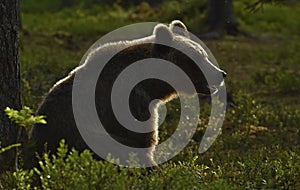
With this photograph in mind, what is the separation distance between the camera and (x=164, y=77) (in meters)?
7.07

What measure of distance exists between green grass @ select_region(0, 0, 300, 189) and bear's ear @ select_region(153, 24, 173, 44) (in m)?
1.25

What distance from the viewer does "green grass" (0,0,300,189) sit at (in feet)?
15.7

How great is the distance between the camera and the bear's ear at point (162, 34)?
6891mm

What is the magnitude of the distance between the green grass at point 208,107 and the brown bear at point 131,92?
295 millimetres

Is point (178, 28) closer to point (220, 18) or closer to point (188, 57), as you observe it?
point (188, 57)

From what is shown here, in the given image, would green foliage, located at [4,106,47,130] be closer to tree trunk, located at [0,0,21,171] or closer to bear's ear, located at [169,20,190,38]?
tree trunk, located at [0,0,21,171]

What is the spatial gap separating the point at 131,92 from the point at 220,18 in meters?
14.0

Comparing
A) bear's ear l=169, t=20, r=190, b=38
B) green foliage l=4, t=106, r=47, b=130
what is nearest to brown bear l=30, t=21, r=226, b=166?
bear's ear l=169, t=20, r=190, b=38

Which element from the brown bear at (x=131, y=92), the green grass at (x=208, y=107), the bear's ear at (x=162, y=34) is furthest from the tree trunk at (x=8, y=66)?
the bear's ear at (x=162, y=34)

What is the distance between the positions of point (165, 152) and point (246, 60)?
9493 mm

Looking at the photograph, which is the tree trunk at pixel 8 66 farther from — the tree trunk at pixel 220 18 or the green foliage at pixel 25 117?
the tree trunk at pixel 220 18

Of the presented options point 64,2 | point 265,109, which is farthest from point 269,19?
point 265,109

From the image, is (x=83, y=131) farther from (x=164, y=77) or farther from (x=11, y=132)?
(x=164, y=77)

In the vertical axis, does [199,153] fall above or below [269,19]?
above
